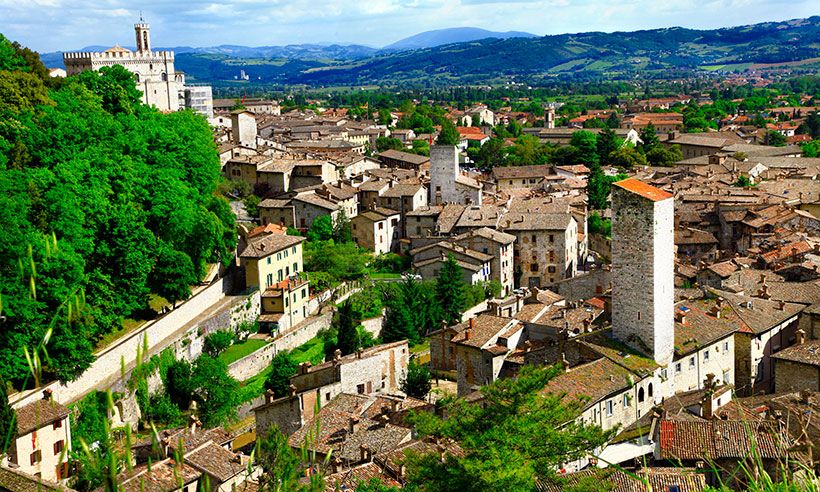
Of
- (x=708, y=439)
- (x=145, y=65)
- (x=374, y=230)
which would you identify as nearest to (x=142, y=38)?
(x=145, y=65)

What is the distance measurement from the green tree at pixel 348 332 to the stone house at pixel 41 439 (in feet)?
40.1

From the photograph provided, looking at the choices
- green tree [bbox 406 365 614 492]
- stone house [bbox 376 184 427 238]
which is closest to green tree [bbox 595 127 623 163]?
stone house [bbox 376 184 427 238]

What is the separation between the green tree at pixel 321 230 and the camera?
44656 millimetres

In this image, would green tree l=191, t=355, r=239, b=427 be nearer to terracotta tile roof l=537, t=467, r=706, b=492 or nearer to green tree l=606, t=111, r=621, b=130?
terracotta tile roof l=537, t=467, r=706, b=492

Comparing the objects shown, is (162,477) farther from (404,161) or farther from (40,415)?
(404,161)

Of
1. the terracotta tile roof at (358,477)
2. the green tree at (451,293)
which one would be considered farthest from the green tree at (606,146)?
the terracotta tile roof at (358,477)

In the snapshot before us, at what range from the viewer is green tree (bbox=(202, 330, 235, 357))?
31.2 metres

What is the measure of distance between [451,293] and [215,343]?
10314 millimetres

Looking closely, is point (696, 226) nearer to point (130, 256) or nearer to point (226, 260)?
point (226, 260)

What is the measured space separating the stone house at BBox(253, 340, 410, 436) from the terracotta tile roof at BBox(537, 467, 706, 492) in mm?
9793

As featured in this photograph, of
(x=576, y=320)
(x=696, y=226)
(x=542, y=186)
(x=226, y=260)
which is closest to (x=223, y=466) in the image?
(x=576, y=320)

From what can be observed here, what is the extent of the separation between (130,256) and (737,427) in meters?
18.1

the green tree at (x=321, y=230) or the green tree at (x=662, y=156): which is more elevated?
the green tree at (x=662, y=156)

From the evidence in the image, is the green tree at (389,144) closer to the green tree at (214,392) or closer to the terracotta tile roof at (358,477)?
the green tree at (214,392)
